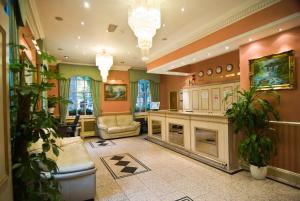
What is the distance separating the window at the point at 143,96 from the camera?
28.6ft

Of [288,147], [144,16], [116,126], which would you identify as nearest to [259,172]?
[288,147]

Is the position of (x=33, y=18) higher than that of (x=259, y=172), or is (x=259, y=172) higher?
(x=33, y=18)

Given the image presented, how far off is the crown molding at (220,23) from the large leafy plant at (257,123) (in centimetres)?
137

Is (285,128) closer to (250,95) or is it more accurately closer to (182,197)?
(250,95)

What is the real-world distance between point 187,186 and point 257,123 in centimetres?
175

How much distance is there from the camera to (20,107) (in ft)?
4.79

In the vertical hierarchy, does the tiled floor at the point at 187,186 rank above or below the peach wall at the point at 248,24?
below

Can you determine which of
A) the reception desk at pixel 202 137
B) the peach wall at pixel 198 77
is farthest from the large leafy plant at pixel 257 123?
the peach wall at pixel 198 77

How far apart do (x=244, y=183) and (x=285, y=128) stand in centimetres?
124

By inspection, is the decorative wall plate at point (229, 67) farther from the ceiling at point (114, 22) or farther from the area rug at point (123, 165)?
the area rug at point (123, 165)

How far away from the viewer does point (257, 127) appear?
313cm

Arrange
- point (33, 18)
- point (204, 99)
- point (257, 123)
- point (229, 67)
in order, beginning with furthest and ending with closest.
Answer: point (204, 99) → point (229, 67) → point (33, 18) → point (257, 123)

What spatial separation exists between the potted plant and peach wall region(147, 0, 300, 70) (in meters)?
1.12

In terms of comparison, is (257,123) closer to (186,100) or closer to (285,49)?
(285,49)
